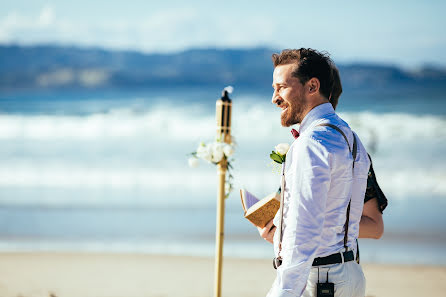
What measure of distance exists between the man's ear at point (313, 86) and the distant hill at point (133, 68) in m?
28.0

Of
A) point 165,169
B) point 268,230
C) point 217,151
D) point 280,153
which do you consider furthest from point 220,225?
point 165,169

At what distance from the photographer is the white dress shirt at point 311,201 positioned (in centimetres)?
199

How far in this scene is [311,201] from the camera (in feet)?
6.53

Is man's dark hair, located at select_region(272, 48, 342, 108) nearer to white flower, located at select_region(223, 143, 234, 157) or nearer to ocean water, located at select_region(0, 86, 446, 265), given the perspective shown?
ocean water, located at select_region(0, 86, 446, 265)

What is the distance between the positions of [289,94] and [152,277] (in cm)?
499

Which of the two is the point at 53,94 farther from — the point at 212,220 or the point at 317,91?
the point at 317,91

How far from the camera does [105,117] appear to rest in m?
24.1

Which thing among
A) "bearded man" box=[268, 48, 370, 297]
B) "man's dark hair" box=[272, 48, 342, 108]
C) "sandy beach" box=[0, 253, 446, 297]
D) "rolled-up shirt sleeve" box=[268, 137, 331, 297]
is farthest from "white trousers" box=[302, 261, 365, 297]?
"sandy beach" box=[0, 253, 446, 297]

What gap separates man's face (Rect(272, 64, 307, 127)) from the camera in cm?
223

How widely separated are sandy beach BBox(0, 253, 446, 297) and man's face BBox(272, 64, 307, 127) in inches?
166

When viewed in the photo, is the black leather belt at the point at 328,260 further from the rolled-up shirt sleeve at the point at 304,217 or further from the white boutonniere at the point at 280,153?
the white boutonniere at the point at 280,153

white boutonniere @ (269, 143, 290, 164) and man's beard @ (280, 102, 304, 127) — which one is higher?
man's beard @ (280, 102, 304, 127)

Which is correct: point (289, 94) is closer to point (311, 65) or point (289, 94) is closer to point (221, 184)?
point (311, 65)

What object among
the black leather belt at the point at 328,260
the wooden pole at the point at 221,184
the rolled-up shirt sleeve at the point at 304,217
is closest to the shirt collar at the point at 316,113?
the rolled-up shirt sleeve at the point at 304,217
